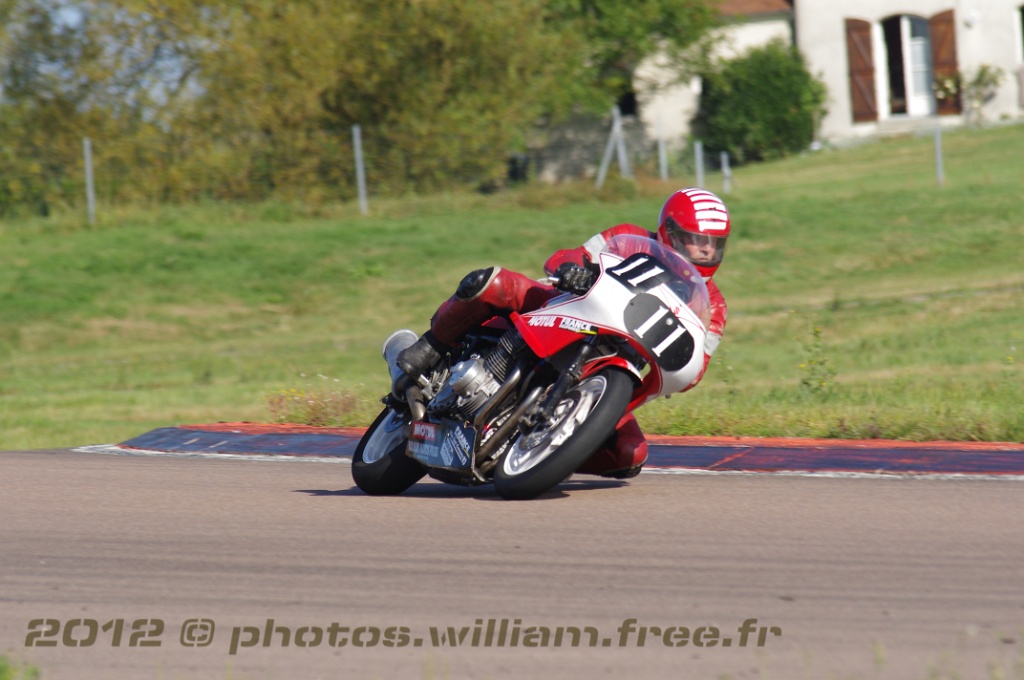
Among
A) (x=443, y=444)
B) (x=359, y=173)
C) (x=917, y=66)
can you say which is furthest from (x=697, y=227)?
(x=917, y=66)

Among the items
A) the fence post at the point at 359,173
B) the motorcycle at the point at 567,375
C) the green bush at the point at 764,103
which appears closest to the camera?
the motorcycle at the point at 567,375

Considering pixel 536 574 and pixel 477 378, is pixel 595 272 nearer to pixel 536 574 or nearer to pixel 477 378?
pixel 477 378

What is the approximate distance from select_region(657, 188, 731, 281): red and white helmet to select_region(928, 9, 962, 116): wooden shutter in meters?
34.7

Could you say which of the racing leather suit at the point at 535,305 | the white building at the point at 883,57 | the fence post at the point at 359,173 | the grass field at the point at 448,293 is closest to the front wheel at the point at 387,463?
the racing leather suit at the point at 535,305

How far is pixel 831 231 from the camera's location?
79.8 feet

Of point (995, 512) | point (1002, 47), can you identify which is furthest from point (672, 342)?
point (1002, 47)

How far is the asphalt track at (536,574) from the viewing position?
157 inches

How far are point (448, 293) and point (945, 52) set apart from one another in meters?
23.1

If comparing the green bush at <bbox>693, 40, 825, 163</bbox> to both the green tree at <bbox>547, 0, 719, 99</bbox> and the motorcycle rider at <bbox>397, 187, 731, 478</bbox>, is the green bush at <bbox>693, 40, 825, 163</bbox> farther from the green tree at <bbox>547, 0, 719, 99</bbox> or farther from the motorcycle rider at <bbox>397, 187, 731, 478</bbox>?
the motorcycle rider at <bbox>397, 187, 731, 478</bbox>

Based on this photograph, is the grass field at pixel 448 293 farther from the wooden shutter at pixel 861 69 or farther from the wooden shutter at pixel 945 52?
the wooden shutter at pixel 861 69

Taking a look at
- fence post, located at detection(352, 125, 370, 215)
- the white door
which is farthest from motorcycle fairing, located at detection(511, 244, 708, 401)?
the white door

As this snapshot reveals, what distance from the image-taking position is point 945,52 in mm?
39062

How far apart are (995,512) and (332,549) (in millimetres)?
2784

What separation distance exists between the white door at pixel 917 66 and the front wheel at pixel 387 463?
117 feet
